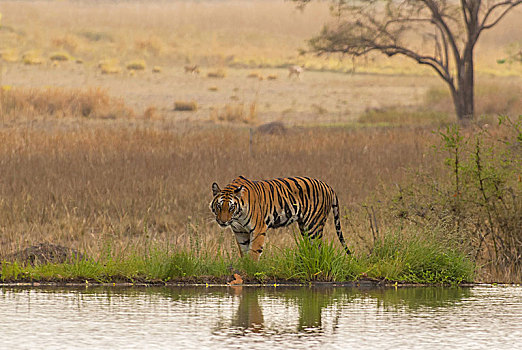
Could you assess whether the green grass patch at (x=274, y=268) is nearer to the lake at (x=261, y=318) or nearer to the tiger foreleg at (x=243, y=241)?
the tiger foreleg at (x=243, y=241)

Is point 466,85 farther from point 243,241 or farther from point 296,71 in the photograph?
point 296,71

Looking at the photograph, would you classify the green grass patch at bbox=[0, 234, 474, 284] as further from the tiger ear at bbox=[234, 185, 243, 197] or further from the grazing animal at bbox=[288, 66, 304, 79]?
the grazing animal at bbox=[288, 66, 304, 79]

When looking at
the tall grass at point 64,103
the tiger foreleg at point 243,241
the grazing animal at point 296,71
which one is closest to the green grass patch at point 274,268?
the tiger foreleg at point 243,241

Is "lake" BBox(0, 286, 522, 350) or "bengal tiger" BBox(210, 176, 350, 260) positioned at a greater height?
"bengal tiger" BBox(210, 176, 350, 260)

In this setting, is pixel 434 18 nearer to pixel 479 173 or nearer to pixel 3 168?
pixel 3 168

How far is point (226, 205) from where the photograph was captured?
405 inches

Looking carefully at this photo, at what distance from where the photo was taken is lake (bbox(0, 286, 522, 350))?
7.92m

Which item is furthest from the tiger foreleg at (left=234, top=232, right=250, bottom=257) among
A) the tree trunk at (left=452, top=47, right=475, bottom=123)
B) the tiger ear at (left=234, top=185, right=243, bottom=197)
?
the tree trunk at (left=452, top=47, right=475, bottom=123)

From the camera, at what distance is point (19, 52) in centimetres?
9988

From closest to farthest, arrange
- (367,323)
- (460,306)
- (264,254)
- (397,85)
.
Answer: (367,323)
(460,306)
(264,254)
(397,85)

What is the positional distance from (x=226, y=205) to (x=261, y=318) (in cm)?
165

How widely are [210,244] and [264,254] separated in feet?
4.65

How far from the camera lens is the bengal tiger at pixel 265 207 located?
10375 mm

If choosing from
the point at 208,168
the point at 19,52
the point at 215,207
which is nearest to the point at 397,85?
the point at 19,52
